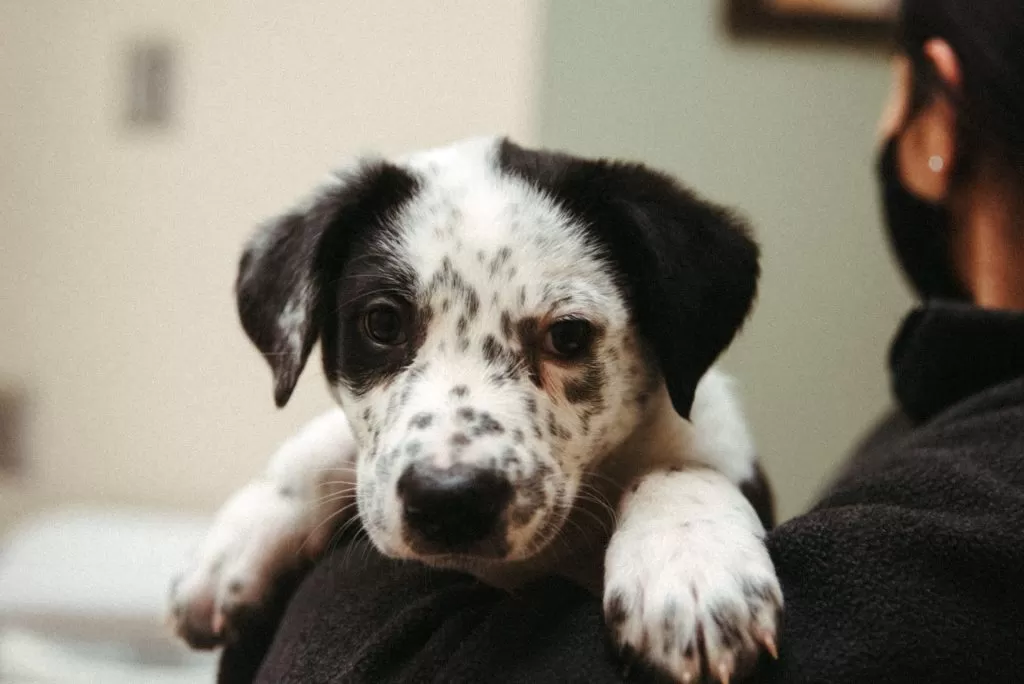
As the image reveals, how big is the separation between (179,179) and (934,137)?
249 cm

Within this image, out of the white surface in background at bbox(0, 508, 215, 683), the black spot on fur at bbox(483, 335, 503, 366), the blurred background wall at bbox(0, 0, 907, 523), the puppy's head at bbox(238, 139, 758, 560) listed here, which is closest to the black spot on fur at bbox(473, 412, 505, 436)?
the puppy's head at bbox(238, 139, 758, 560)

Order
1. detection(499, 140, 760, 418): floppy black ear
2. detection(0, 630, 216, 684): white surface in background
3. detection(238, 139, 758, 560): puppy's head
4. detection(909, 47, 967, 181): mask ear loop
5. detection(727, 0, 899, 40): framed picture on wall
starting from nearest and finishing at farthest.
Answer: detection(238, 139, 758, 560): puppy's head
detection(499, 140, 760, 418): floppy black ear
detection(909, 47, 967, 181): mask ear loop
detection(0, 630, 216, 684): white surface in background
detection(727, 0, 899, 40): framed picture on wall

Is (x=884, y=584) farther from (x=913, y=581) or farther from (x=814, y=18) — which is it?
(x=814, y=18)

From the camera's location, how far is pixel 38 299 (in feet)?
10.6

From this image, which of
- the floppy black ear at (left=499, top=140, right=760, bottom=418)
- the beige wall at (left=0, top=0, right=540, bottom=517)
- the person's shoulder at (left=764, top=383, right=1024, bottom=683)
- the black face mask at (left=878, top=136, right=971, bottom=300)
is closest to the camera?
the person's shoulder at (left=764, top=383, right=1024, bottom=683)

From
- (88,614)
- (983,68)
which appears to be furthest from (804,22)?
(88,614)

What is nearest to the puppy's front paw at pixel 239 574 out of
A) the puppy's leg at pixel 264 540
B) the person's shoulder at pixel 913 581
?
the puppy's leg at pixel 264 540

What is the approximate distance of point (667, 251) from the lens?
1158 millimetres

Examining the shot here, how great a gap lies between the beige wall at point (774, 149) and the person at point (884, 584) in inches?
51.3

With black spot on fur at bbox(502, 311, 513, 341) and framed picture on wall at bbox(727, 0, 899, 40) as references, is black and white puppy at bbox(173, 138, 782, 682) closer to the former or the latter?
black spot on fur at bbox(502, 311, 513, 341)

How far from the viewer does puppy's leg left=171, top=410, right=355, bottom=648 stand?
1198 mm

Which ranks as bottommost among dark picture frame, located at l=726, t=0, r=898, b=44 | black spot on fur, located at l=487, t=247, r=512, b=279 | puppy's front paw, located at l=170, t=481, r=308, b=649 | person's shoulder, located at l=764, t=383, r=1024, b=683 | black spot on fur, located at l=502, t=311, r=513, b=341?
puppy's front paw, located at l=170, t=481, r=308, b=649

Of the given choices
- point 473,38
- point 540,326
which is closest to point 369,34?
point 473,38

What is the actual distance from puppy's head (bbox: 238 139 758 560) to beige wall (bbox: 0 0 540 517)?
164 cm
